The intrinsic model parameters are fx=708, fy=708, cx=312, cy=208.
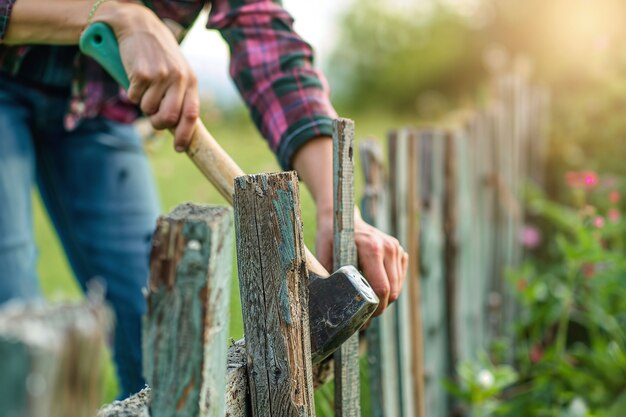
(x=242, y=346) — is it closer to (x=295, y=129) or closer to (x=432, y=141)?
(x=295, y=129)

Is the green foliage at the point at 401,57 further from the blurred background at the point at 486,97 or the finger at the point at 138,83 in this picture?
the finger at the point at 138,83

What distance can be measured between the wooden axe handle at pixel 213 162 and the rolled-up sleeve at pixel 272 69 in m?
0.23

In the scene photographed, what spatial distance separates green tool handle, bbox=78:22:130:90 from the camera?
1.41 m

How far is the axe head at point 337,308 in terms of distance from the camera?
1.19 metres

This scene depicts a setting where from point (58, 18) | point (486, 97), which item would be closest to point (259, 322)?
point (58, 18)

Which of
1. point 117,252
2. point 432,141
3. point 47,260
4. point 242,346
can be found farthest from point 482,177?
point 47,260

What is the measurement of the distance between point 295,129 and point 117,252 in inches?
32.3

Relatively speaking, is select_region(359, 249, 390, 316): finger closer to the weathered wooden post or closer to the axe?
the axe

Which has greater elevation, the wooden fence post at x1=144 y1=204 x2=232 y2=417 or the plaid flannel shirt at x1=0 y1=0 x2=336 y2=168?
the plaid flannel shirt at x1=0 y1=0 x2=336 y2=168

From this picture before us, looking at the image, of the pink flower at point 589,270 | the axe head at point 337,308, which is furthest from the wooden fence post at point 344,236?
the pink flower at point 589,270

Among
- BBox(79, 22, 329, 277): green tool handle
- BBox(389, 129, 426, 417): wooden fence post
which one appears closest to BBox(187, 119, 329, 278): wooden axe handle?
BBox(79, 22, 329, 277): green tool handle

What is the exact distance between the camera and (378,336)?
187 cm

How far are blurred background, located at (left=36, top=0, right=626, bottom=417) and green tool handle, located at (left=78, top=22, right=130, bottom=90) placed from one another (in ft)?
1.04

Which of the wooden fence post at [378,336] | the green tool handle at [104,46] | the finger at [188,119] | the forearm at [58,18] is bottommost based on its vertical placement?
the wooden fence post at [378,336]
